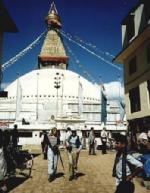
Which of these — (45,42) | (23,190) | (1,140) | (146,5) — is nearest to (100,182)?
(23,190)

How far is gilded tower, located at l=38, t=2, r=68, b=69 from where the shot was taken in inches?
2744

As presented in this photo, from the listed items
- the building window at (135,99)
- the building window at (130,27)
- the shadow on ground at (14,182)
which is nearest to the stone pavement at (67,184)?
the shadow on ground at (14,182)

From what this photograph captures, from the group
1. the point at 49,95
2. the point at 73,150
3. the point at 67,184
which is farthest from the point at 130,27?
the point at 49,95

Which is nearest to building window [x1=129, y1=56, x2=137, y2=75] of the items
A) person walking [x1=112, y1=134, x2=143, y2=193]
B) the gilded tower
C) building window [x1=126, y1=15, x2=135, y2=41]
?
building window [x1=126, y1=15, x2=135, y2=41]

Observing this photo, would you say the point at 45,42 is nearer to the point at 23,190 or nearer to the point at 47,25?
the point at 47,25

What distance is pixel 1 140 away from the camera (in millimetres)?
7648

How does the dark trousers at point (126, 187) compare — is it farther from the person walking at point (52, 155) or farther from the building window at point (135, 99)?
the building window at point (135, 99)

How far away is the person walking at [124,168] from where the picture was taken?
16.9 ft

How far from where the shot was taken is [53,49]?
234ft

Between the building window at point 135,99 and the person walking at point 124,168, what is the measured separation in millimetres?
14368

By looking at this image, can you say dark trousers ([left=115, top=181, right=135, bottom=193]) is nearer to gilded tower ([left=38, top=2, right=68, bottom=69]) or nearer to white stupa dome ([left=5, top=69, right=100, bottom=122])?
white stupa dome ([left=5, top=69, right=100, bottom=122])

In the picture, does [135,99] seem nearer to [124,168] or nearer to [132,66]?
[132,66]

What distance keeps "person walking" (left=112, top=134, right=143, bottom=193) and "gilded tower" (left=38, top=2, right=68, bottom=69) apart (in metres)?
64.6

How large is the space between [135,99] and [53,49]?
174ft
